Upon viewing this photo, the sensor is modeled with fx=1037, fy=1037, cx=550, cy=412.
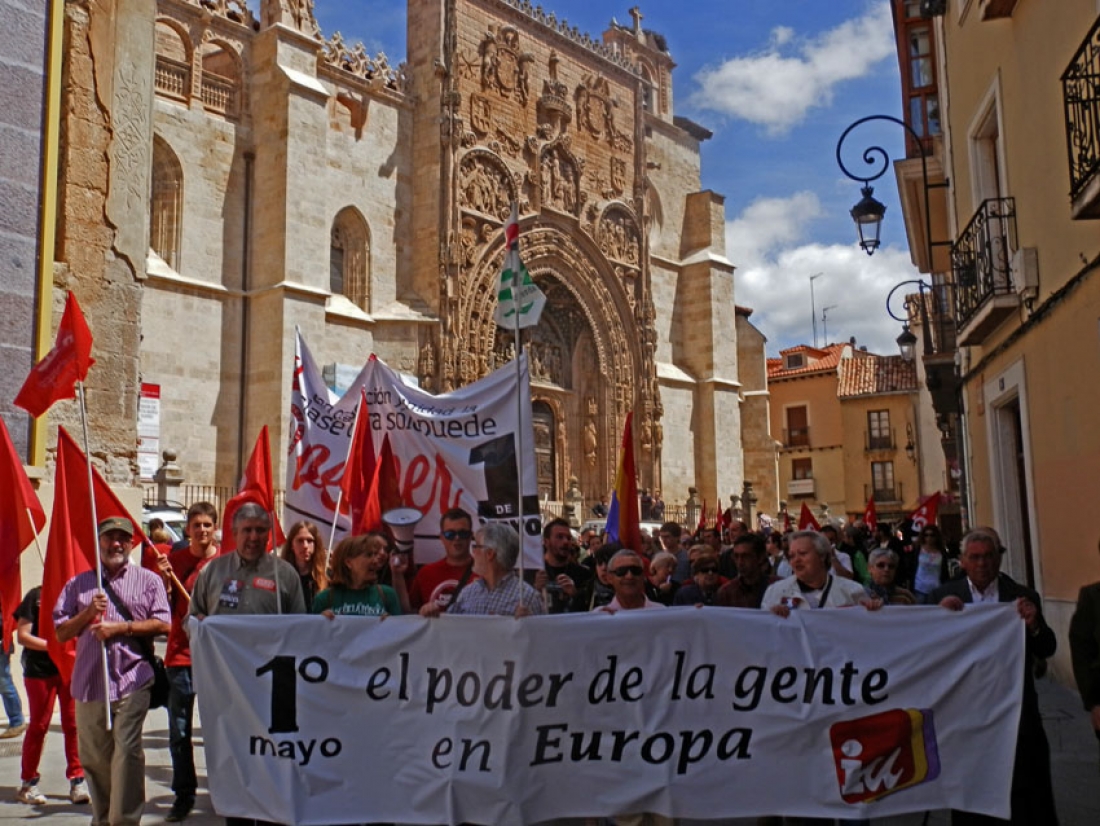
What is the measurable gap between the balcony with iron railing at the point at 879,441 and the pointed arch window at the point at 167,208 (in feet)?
104

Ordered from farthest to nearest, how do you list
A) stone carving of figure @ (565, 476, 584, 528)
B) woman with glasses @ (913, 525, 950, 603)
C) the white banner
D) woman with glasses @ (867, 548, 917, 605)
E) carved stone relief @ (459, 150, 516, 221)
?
carved stone relief @ (459, 150, 516, 221) → stone carving of figure @ (565, 476, 584, 528) → woman with glasses @ (913, 525, 950, 603) → woman with glasses @ (867, 548, 917, 605) → the white banner

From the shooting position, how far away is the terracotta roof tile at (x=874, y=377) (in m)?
44.3

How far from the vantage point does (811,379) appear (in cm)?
4747

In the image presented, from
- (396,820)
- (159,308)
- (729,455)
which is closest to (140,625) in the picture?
(396,820)

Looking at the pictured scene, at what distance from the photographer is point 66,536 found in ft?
18.2

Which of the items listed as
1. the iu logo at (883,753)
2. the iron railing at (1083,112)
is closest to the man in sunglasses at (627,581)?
the iu logo at (883,753)

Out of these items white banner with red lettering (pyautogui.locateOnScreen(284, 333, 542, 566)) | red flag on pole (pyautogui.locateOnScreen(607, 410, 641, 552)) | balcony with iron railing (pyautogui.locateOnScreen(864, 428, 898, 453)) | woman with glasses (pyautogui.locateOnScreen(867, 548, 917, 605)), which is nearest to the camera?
woman with glasses (pyautogui.locateOnScreen(867, 548, 917, 605))

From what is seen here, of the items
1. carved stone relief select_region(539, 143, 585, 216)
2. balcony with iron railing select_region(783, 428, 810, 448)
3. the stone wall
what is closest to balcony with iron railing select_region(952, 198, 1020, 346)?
the stone wall

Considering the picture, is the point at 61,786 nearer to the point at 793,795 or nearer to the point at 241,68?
the point at 793,795

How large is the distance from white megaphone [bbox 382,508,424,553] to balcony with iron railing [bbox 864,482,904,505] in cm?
3958

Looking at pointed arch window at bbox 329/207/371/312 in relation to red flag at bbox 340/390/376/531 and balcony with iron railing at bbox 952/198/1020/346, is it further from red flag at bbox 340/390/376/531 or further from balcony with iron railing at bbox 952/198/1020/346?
red flag at bbox 340/390/376/531

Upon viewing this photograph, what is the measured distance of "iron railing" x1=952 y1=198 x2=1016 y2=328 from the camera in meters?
10.4

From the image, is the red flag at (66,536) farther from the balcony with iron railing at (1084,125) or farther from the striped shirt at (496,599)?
the balcony with iron railing at (1084,125)

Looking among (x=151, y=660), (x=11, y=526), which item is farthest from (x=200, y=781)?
(x=11, y=526)
